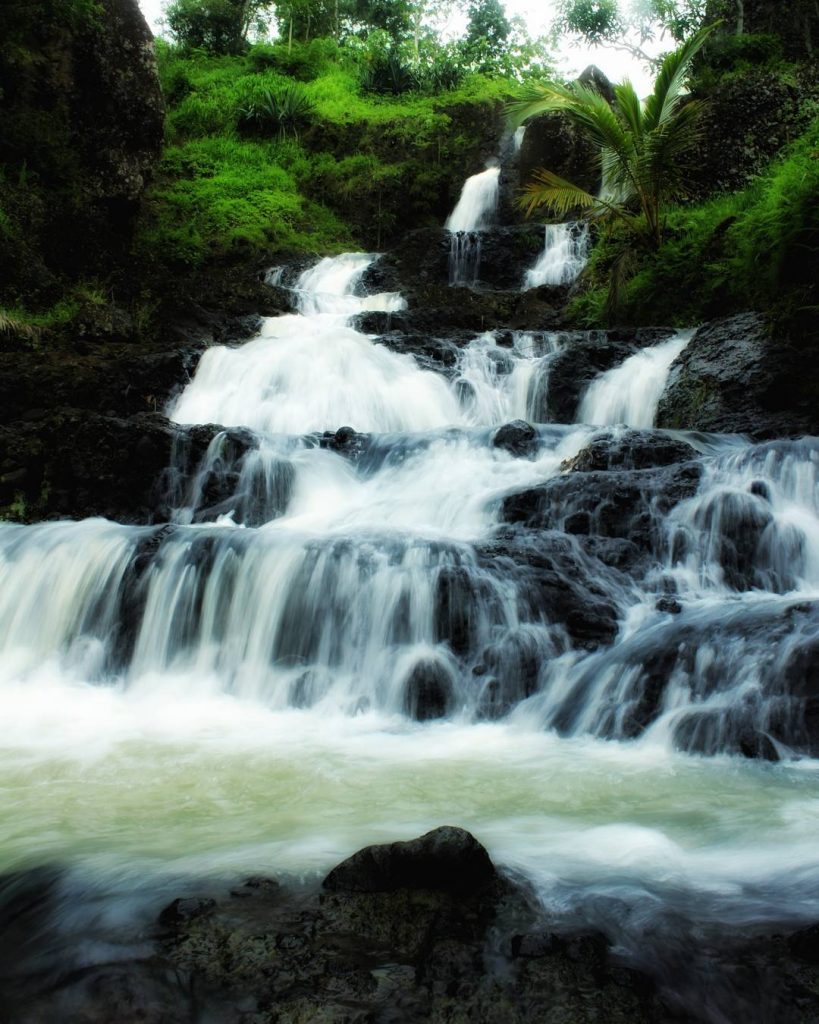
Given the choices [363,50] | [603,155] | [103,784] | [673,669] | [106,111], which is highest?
[363,50]

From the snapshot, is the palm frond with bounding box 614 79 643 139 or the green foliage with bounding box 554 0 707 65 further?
the green foliage with bounding box 554 0 707 65

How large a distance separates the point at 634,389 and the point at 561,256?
22.6ft

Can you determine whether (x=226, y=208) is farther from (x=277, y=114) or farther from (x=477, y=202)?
(x=477, y=202)

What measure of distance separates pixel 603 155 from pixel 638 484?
6.77m

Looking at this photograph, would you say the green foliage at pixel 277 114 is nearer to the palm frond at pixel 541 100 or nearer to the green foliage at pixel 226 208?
the green foliage at pixel 226 208

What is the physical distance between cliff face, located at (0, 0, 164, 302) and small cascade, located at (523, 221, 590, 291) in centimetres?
749

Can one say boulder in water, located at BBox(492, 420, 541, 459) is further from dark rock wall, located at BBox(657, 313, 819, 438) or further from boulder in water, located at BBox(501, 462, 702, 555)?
dark rock wall, located at BBox(657, 313, 819, 438)

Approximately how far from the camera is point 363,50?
2630cm

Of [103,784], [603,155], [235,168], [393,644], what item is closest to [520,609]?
[393,644]

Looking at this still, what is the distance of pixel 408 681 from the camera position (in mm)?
4855

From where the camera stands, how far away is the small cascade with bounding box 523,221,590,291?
14.7 metres

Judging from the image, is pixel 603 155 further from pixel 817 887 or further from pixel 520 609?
pixel 817 887

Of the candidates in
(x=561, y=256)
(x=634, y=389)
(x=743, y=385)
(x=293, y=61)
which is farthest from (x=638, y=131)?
(x=293, y=61)

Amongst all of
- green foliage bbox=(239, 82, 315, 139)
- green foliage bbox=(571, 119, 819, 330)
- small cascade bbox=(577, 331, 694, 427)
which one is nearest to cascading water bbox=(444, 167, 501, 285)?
green foliage bbox=(571, 119, 819, 330)
